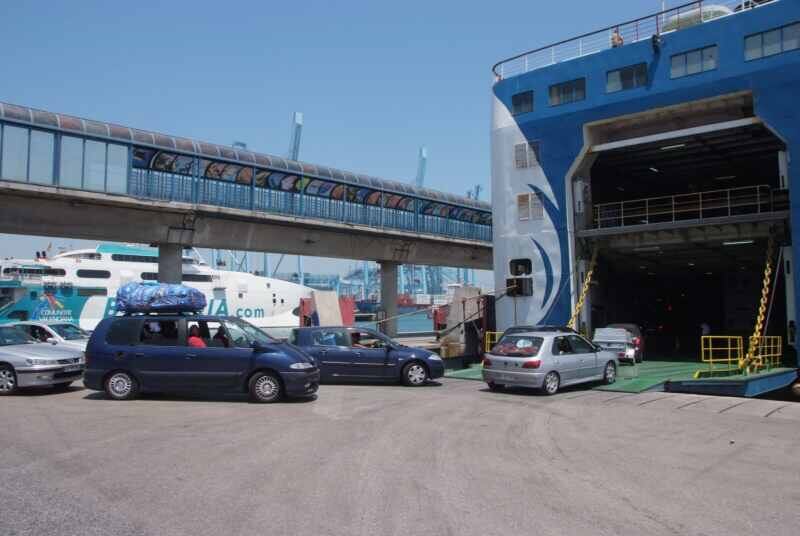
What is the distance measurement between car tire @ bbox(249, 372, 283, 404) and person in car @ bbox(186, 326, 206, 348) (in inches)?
48.6

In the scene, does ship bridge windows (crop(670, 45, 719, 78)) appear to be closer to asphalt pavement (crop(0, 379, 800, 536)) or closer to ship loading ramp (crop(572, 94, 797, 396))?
ship loading ramp (crop(572, 94, 797, 396))

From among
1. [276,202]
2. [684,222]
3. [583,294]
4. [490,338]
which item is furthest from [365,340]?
[276,202]

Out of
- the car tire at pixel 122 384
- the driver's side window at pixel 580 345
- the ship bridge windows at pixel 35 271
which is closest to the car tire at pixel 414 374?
the driver's side window at pixel 580 345

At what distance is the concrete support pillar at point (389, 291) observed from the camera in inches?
1506

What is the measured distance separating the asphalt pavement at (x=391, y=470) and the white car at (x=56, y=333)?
4.87 meters

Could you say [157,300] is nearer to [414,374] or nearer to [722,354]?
[414,374]

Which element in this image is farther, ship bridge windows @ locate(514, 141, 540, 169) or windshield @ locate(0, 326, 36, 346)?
ship bridge windows @ locate(514, 141, 540, 169)

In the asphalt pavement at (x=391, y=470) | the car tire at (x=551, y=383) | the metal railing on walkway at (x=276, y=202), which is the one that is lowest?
the asphalt pavement at (x=391, y=470)

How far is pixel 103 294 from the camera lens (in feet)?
171

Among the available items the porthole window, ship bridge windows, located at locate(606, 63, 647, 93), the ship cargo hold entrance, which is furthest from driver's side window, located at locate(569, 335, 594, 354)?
ship bridge windows, located at locate(606, 63, 647, 93)

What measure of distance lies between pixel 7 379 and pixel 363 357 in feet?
24.7

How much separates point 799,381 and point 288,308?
161 feet

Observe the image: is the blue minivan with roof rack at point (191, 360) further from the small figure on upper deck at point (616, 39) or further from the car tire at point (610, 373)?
the small figure on upper deck at point (616, 39)

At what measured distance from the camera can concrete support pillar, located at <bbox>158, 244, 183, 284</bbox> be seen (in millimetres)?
26719
